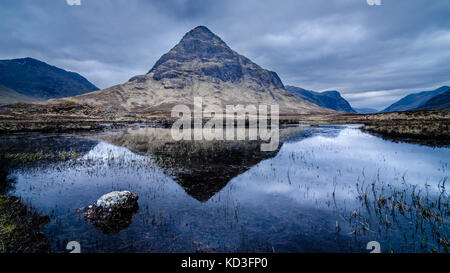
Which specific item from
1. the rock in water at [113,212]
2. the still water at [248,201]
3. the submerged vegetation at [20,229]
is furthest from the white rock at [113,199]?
the submerged vegetation at [20,229]

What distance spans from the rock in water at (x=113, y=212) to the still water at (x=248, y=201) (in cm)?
29

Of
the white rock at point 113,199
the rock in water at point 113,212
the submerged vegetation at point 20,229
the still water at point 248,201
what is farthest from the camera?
the white rock at point 113,199

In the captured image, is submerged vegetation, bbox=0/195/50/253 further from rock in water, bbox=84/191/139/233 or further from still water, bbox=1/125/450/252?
rock in water, bbox=84/191/139/233

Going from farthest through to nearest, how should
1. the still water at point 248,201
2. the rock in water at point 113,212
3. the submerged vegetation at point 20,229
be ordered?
the rock in water at point 113,212 → the still water at point 248,201 → the submerged vegetation at point 20,229

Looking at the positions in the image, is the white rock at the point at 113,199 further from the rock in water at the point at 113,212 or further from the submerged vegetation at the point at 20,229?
the submerged vegetation at the point at 20,229

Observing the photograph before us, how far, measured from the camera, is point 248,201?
11750mm

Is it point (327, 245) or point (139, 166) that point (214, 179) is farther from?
point (327, 245)

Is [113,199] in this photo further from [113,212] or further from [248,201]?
[248,201]

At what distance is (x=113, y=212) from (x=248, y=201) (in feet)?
22.8

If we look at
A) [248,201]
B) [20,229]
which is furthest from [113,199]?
[248,201]

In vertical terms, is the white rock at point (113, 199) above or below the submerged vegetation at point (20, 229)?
above

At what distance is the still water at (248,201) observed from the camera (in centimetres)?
772

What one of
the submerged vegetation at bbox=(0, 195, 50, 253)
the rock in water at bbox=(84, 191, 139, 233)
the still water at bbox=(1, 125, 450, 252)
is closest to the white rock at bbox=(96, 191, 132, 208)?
the rock in water at bbox=(84, 191, 139, 233)
